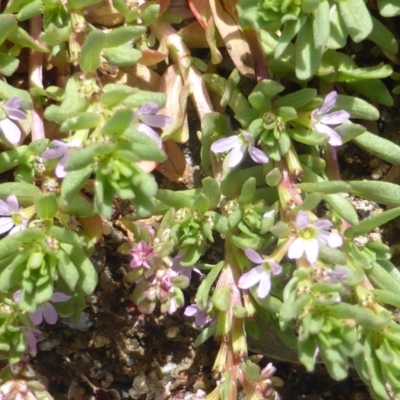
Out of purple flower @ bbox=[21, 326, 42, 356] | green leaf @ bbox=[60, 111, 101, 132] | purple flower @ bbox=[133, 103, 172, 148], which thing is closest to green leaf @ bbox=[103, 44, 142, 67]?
purple flower @ bbox=[133, 103, 172, 148]

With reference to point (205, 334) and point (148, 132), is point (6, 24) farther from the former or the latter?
point (205, 334)

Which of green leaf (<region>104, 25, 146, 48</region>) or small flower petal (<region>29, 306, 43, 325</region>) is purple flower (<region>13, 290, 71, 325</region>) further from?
green leaf (<region>104, 25, 146, 48</region>)

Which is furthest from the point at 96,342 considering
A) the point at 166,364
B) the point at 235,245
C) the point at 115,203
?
the point at 235,245

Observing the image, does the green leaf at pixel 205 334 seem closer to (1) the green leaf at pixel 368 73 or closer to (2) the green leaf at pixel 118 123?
(2) the green leaf at pixel 118 123

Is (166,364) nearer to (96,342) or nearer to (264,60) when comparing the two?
(96,342)

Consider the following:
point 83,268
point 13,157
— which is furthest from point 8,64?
point 83,268

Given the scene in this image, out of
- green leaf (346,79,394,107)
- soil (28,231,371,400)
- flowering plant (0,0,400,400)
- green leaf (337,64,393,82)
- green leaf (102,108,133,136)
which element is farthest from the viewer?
soil (28,231,371,400)
